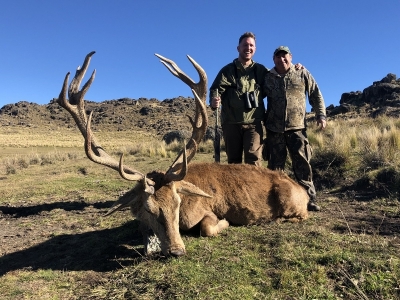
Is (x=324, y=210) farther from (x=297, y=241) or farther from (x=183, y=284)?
(x=183, y=284)

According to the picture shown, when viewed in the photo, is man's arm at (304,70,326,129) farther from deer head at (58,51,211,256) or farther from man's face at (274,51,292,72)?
deer head at (58,51,211,256)

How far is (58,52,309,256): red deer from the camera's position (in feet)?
15.3

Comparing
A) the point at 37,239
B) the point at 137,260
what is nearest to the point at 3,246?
the point at 37,239

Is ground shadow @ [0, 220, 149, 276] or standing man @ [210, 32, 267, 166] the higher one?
standing man @ [210, 32, 267, 166]

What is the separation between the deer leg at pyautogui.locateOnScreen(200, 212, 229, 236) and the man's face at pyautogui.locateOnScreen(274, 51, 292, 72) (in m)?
3.31

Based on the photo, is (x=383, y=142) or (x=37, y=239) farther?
(x=383, y=142)

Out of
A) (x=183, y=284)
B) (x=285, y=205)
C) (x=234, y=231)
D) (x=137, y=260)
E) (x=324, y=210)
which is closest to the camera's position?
(x=183, y=284)

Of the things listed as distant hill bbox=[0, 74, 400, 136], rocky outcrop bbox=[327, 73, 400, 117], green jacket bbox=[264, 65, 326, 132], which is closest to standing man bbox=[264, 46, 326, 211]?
green jacket bbox=[264, 65, 326, 132]

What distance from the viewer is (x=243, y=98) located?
708 centimetres

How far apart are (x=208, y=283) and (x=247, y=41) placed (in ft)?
16.0

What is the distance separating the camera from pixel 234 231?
5543 millimetres

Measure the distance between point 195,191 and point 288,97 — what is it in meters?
3.07

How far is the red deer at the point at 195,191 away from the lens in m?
4.67

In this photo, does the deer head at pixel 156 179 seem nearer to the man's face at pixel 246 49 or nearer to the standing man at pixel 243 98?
the standing man at pixel 243 98
